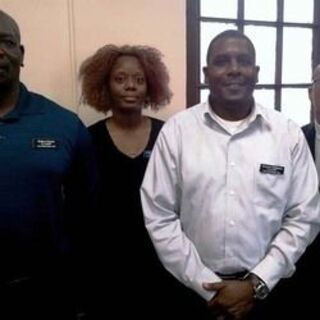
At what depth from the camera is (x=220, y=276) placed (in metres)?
1.51

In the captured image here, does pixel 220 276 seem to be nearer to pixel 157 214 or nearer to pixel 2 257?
→ pixel 157 214

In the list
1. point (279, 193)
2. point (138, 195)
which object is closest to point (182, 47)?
point (138, 195)

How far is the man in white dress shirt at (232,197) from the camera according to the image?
1.46 meters

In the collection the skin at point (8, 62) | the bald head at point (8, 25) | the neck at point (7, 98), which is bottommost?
the neck at point (7, 98)

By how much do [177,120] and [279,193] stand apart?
44cm

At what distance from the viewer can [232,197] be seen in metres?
1.46

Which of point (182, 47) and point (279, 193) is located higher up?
point (182, 47)

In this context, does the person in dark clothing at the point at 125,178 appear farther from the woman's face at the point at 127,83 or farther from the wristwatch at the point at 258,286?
the wristwatch at the point at 258,286

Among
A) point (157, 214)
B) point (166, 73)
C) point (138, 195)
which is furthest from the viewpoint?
point (166, 73)

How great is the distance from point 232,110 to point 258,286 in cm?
61

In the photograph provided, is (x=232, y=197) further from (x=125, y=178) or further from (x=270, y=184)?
(x=125, y=178)

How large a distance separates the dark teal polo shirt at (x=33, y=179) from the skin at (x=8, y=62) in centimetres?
4

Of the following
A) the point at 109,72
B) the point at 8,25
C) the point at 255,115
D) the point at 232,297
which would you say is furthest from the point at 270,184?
the point at 8,25

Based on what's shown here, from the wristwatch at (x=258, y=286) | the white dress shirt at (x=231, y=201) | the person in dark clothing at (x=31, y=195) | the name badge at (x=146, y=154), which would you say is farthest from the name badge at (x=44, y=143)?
the wristwatch at (x=258, y=286)
